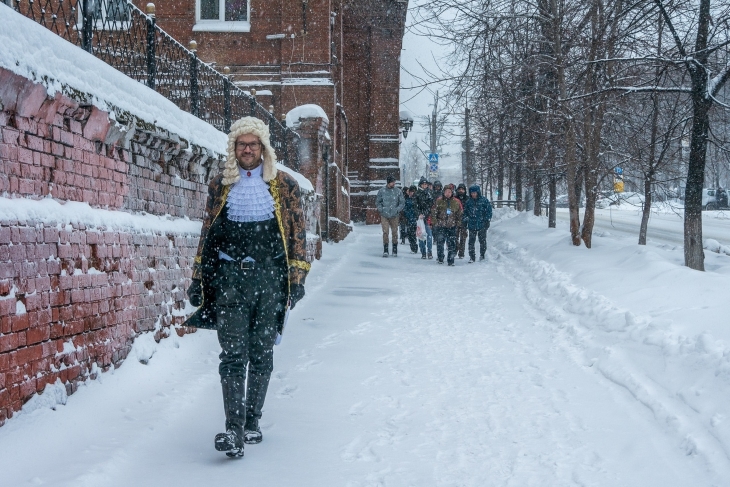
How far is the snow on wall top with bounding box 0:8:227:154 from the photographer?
4.04 metres

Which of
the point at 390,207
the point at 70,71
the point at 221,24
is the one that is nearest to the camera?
the point at 70,71

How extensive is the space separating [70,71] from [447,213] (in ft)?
40.0

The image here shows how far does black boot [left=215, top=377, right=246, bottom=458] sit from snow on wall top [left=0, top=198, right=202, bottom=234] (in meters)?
1.43

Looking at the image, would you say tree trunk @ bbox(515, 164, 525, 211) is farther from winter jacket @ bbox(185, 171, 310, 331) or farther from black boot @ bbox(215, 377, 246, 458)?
black boot @ bbox(215, 377, 246, 458)

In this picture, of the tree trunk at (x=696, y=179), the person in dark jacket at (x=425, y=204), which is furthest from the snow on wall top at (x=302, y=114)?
the tree trunk at (x=696, y=179)

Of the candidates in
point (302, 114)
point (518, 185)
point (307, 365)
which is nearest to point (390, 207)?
point (302, 114)

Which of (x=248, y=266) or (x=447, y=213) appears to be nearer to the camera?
(x=248, y=266)

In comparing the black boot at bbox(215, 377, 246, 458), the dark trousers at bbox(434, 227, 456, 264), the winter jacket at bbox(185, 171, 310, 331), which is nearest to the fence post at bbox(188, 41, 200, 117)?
the winter jacket at bbox(185, 171, 310, 331)

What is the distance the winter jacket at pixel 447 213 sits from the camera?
1628 cm

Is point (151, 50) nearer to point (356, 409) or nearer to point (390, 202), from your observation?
point (356, 409)

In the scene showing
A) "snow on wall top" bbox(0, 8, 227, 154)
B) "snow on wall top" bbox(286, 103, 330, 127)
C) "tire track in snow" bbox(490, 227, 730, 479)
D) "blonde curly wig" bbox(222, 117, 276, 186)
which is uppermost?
"snow on wall top" bbox(286, 103, 330, 127)

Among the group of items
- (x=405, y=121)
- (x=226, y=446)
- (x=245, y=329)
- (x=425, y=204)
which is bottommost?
(x=226, y=446)

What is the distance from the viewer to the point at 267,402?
5438 millimetres

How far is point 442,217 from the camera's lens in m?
16.4
